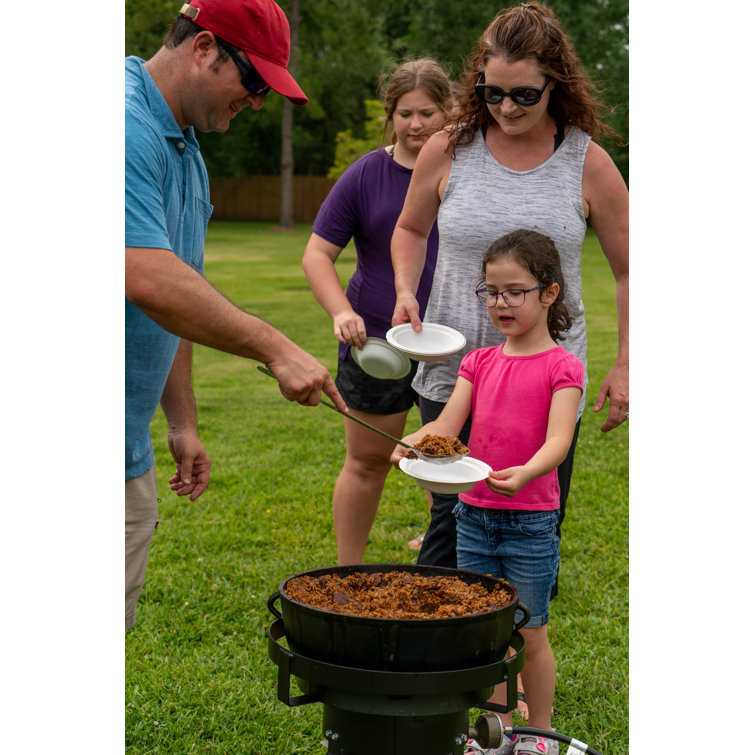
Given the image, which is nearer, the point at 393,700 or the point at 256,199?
the point at 393,700

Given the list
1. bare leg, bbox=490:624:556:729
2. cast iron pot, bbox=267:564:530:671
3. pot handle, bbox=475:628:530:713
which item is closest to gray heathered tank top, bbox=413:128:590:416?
bare leg, bbox=490:624:556:729

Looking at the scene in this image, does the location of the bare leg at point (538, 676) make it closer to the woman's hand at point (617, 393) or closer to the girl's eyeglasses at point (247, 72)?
the woman's hand at point (617, 393)

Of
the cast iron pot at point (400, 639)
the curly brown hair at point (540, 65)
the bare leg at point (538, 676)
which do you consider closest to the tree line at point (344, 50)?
the curly brown hair at point (540, 65)

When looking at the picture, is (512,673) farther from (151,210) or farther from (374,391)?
(374,391)

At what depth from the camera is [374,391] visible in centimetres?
356

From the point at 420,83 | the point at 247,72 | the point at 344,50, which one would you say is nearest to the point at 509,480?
the point at 247,72

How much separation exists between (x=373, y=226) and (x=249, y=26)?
4.06ft

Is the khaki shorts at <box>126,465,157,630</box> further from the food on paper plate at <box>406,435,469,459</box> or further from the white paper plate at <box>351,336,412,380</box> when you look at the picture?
the food on paper plate at <box>406,435,469,459</box>

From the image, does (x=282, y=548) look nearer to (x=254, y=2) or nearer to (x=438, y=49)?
(x=254, y=2)

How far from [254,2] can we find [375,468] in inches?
75.6

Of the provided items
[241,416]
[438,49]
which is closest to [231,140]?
[438,49]

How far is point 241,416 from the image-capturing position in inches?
292

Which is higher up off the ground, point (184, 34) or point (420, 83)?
point (420, 83)

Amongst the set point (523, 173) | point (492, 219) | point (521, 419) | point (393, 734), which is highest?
point (523, 173)
